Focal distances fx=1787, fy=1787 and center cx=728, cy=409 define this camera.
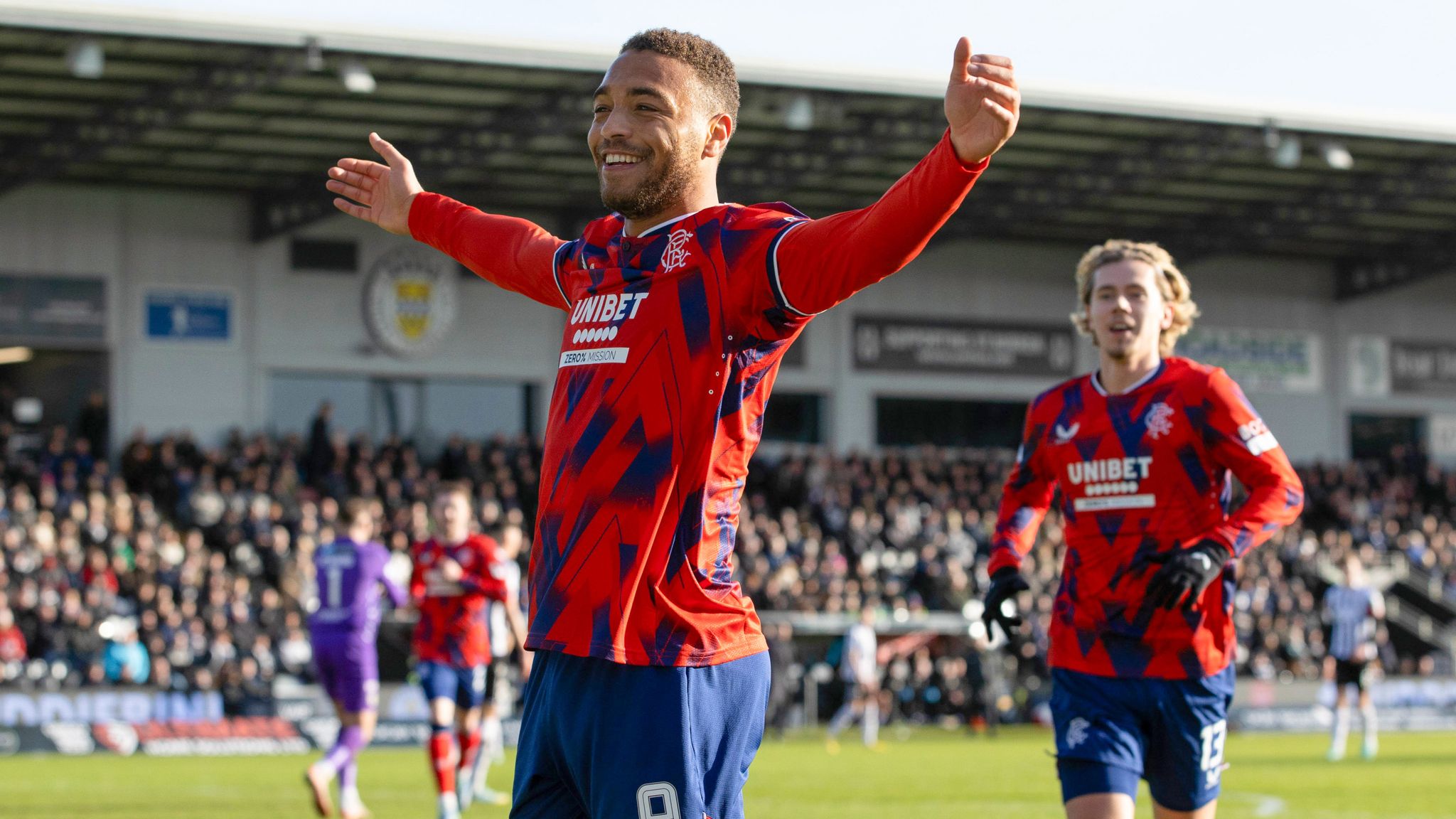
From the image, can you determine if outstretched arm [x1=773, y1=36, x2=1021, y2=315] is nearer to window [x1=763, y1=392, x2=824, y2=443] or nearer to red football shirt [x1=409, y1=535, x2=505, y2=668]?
red football shirt [x1=409, y1=535, x2=505, y2=668]

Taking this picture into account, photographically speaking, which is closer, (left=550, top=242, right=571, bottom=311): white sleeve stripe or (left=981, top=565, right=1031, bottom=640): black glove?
(left=550, top=242, right=571, bottom=311): white sleeve stripe

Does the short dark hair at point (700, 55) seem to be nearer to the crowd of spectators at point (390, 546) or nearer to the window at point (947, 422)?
the crowd of spectators at point (390, 546)

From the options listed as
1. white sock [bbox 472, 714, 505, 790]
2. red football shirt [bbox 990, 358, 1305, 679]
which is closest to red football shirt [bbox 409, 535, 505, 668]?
white sock [bbox 472, 714, 505, 790]

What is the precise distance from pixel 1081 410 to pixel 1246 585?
2694cm

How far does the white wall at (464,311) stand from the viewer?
1228 inches

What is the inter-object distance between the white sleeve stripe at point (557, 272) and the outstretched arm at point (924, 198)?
0.84 meters

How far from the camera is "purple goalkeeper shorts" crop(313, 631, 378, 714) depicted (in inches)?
504

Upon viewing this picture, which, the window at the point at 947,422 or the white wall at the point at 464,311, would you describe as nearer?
the white wall at the point at 464,311

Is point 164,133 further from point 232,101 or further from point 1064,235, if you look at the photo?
point 1064,235

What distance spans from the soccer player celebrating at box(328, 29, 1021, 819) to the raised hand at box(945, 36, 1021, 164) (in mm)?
289

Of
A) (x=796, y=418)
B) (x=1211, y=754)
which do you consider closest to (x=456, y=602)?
(x=1211, y=754)

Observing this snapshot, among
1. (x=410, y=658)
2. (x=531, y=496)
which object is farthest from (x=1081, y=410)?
(x=531, y=496)

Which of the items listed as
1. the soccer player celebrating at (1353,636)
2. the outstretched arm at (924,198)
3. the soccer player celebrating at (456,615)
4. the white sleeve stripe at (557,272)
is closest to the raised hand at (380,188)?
the white sleeve stripe at (557,272)

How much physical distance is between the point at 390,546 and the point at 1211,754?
72.2ft
